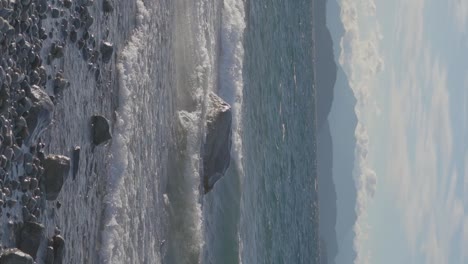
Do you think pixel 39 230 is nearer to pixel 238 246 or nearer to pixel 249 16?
pixel 238 246

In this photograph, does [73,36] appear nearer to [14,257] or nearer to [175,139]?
[14,257]

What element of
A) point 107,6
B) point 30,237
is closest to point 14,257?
point 30,237

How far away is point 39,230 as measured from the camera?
2275 millimetres

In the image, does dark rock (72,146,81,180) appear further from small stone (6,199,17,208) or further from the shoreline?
small stone (6,199,17,208)

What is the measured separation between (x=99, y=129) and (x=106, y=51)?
34 centimetres

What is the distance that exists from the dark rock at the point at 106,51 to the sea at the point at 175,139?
0.11ft

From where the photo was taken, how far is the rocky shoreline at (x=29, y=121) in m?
2.13

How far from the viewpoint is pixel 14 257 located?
2.09 m

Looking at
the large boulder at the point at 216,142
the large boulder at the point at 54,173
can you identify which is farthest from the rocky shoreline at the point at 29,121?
the large boulder at the point at 216,142

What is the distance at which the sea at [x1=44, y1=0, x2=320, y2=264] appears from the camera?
281cm

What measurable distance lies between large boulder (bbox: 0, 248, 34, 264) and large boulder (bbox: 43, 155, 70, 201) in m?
0.31

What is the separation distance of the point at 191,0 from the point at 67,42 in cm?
197

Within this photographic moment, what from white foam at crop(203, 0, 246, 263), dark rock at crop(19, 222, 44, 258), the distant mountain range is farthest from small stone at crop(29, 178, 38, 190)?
the distant mountain range

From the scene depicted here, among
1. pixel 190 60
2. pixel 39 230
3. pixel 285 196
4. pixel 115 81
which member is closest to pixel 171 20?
pixel 190 60
